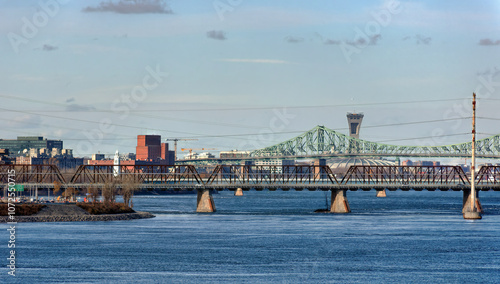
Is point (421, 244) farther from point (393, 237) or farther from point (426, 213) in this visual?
point (426, 213)

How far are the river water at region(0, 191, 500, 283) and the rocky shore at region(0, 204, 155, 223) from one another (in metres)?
2.02

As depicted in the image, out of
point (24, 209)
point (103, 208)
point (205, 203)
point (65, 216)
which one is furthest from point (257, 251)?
point (205, 203)

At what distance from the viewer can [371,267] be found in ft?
217

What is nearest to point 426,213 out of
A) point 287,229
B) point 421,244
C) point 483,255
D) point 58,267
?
point 287,229

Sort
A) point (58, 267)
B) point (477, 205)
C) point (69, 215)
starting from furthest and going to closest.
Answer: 1. point (477, 205)
2. point (69, 215)
3. point (58, 267)

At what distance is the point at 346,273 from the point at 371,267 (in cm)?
379

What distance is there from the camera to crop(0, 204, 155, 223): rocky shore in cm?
Answer: 10106

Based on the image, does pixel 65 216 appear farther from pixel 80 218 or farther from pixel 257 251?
pixel 257 251

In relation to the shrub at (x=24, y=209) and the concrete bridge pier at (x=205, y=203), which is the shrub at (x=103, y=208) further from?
the concrete bridge pier at (x=205, y=203)

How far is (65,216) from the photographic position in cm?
10469

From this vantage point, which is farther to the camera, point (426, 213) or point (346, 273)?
point (426, 213)

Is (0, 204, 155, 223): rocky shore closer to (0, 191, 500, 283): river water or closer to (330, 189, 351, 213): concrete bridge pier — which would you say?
(0, 191, 500, 283): river water

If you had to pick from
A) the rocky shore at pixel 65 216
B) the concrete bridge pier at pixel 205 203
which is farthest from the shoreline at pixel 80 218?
the concrete bridge pier at pixel 205 203

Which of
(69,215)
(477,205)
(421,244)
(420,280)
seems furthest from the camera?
(477,205)
